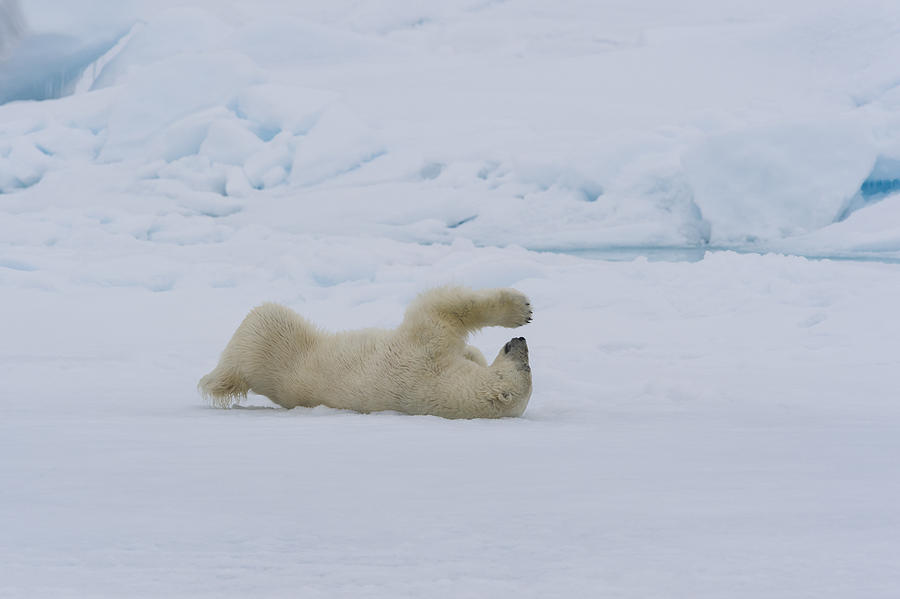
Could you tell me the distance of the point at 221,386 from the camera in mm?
3162

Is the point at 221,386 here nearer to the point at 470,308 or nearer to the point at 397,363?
the point at 397,363

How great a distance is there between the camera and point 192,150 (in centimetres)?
1380

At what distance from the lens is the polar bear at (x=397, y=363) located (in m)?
2.77

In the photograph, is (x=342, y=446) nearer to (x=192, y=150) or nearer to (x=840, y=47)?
(x=192, y=150)

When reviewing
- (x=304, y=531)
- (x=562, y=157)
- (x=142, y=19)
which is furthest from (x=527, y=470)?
(x=142, y=19)

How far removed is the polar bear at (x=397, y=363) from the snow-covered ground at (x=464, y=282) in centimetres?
16

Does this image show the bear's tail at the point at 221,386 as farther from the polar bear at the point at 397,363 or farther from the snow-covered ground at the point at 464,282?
the snow-covered ground at the point at 464,282

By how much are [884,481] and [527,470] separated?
2.19 feet

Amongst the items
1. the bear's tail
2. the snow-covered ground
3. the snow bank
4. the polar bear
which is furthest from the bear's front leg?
the snow bank

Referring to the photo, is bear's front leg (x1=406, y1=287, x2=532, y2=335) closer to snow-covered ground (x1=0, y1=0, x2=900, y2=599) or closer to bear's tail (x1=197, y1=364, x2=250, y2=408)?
snow-covered ground (x1=0, y1=0, x2=900, y2=599)

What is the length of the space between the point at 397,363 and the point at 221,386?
0.68 metres

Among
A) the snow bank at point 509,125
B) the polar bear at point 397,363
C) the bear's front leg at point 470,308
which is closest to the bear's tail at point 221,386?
the polar bear at point 397,363

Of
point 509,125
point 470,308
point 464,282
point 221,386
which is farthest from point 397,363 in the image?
point 509,125

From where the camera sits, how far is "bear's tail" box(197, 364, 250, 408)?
3.16 meters
